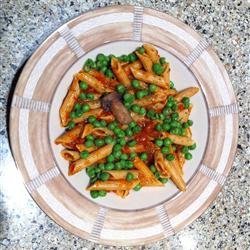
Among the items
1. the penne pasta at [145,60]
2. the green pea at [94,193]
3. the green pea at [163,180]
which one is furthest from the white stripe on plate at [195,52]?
the green pea at [94,193]

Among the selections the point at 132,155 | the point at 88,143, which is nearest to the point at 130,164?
the point at 132,155

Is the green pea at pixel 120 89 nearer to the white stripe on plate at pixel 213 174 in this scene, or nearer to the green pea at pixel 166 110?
the green pea at pixel 166 110

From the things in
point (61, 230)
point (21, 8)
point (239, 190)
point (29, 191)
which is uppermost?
point (21, 8)

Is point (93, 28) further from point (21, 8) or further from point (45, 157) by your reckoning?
point (45, 157)

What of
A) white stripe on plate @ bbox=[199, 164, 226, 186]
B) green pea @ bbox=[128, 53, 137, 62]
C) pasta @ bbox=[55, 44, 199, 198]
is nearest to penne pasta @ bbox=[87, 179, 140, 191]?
pasta @ bbox=[55, 44, 199, 198]

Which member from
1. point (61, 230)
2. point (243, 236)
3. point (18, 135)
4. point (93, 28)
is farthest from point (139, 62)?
point (243, 236)

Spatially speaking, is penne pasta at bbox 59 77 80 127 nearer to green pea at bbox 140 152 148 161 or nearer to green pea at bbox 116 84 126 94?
green pea at bbox 116 84 126 94
